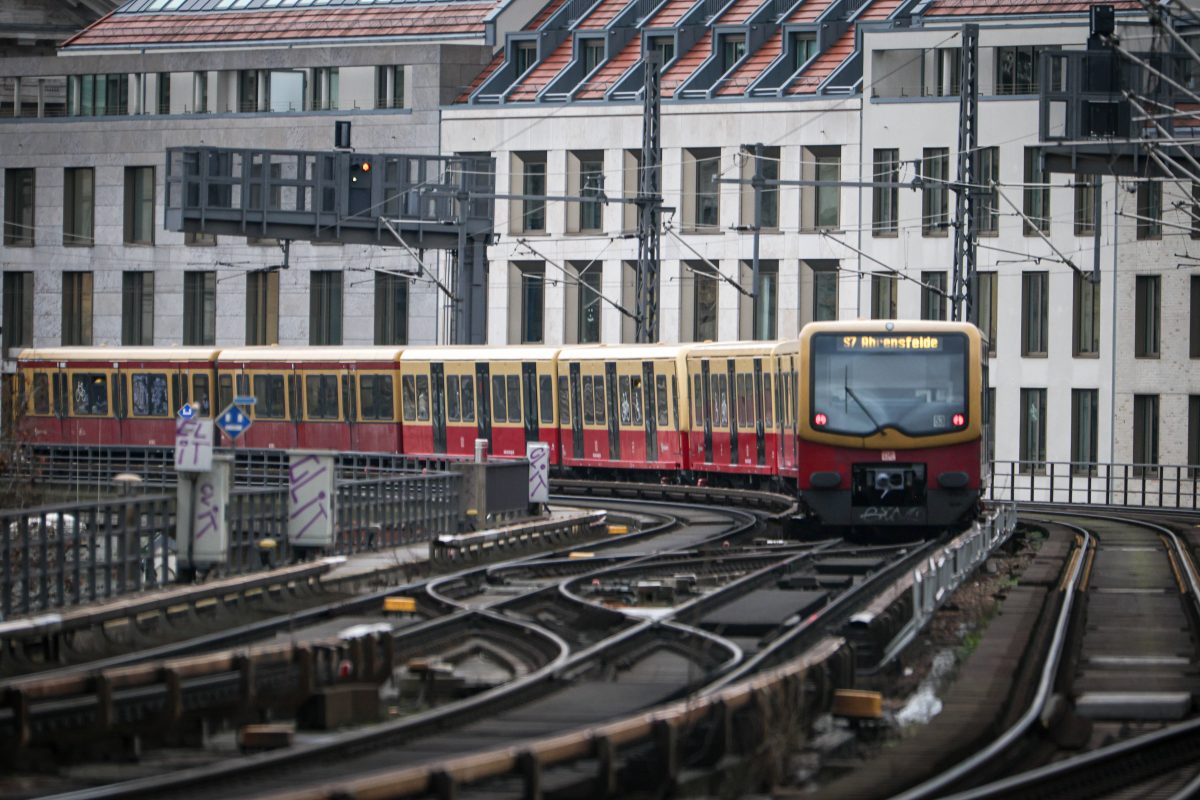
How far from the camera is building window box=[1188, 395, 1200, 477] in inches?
2463

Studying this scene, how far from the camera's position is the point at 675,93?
7031 centimetres

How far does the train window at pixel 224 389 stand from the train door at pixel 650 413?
42.9ft

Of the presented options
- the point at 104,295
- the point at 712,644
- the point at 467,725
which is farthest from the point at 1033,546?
the point at 104,295

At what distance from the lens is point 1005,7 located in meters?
65.2

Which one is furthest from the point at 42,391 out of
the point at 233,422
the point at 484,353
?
the point at 233,422

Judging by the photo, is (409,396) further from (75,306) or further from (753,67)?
(75,306)

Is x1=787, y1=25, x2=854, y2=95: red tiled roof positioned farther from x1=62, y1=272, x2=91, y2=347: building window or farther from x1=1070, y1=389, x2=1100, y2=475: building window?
x1=62, y1=272, x2=91, y2=347: building window

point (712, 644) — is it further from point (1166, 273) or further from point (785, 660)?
point (1166, 273)

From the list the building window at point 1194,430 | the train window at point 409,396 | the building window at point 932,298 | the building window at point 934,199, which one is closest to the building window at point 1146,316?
the building window at point 1194,430

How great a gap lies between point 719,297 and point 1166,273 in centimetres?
1320

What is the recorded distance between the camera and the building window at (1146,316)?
63156mm

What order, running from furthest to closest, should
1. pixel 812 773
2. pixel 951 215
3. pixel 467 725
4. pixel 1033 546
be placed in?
pixel 951 215
pixel 1033 546
pixel 467 725
pixel 812 773

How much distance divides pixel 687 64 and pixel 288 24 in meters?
15.1

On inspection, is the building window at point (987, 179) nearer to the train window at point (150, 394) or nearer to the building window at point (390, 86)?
the building window at point (390, 86)
